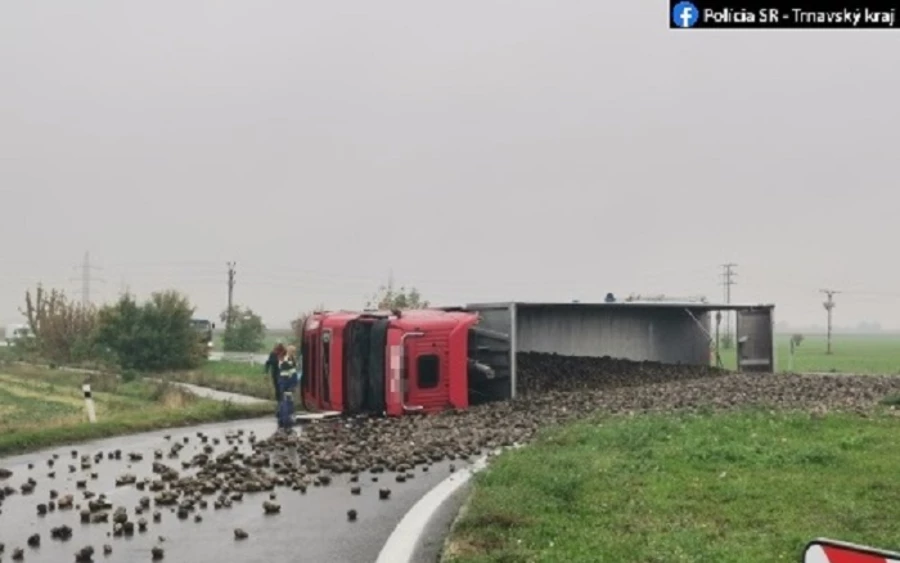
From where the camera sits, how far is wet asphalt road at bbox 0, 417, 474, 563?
909cm

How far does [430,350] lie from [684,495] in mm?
11524

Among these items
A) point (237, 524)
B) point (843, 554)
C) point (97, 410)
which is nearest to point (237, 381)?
point (97, 410)

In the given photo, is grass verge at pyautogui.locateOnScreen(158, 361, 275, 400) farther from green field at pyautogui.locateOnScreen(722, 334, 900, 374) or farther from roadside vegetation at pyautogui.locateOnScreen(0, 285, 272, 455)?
green field at pyautogui.locateOnScreen(722, 334, 900, 374)

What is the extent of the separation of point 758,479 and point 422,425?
8701mm

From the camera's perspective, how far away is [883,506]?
9.45m

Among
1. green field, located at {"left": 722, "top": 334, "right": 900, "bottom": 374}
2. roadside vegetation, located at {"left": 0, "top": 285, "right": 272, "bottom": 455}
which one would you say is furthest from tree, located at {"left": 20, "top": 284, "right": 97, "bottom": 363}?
green field, located at {"left": 722, "top": 334, "right": 900, "bottom": 374}

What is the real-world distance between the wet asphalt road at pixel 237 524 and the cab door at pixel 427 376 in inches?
265

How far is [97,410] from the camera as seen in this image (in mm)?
24938

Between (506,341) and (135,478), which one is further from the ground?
(506,341)

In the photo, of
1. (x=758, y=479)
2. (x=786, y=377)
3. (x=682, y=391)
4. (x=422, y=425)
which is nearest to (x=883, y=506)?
(x=758, y=479)

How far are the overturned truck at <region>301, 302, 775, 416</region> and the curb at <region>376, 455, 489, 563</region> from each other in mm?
7459

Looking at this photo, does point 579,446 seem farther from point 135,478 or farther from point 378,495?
point 135,478

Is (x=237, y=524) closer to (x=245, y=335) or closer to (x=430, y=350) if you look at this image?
(x=430, y=350)

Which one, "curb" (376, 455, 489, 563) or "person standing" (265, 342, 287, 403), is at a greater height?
"person standing" (265, 342, 287, 403)
